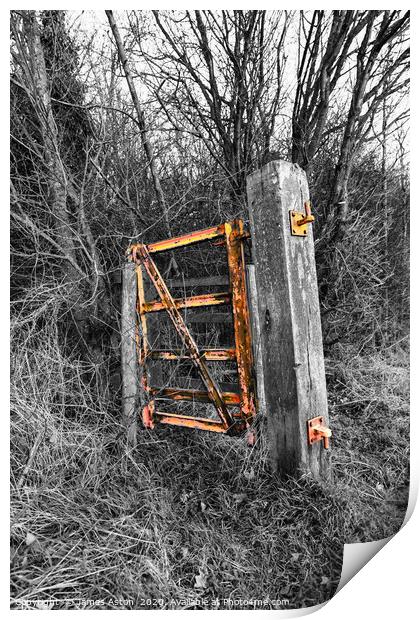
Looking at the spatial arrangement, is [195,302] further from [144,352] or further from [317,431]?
[317,431]

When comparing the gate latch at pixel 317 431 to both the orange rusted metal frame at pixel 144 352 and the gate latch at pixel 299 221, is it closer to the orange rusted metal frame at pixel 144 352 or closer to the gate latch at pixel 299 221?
Answer: the gate latch at pixel 299 221

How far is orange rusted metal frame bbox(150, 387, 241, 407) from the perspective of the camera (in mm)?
2195

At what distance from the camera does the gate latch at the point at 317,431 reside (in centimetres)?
177

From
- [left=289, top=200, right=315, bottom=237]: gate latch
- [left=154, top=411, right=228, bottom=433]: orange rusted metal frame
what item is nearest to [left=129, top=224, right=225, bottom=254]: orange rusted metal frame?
[left=289, top=200, right=315, bottom=237]: gate latch

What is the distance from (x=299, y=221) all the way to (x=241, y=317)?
0.59 meters

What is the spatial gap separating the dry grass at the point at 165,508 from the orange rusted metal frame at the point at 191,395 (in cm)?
24

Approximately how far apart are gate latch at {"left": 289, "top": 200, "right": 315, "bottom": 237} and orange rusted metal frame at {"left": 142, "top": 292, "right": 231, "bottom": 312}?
1.80ft

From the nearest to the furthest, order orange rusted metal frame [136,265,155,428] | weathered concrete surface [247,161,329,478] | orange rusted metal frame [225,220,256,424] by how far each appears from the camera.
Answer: weathered concrete surface [247,161,329,478] < orange rusted metal frame [225,220,256,424] < orange rusted metal frame [136,265,155,428]

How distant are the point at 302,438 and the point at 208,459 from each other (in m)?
0.70

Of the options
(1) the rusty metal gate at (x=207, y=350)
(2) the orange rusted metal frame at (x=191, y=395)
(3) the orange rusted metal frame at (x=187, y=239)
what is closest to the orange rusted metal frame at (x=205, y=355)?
(1) the rusty metal gate at (x=207, y=350)

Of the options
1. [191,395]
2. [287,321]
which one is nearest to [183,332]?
[191,395]

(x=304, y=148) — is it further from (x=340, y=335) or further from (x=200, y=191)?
(x=340, y=335)

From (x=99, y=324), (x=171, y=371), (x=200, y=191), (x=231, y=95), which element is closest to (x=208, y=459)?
(x=171, y=371)

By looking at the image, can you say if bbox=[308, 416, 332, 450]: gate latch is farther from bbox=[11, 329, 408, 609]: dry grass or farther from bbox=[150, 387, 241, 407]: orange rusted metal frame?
bbox=[150, 387, 241, 407]: orange rusted metal frame
